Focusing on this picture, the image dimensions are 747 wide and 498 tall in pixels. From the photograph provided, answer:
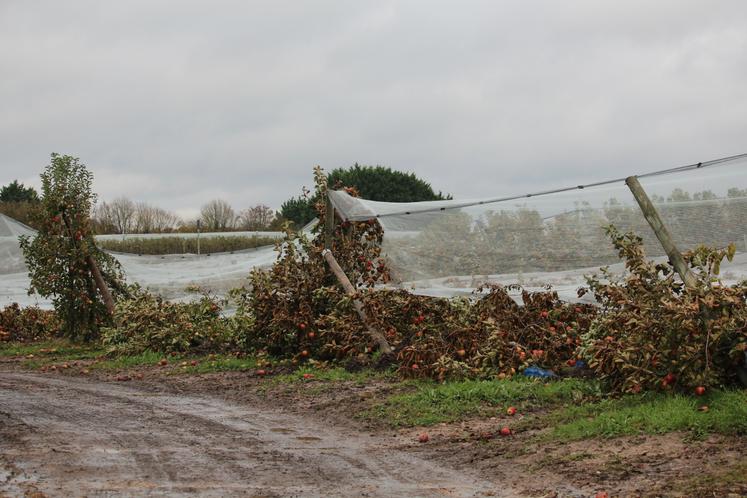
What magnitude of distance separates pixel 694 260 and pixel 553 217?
91.0 inches

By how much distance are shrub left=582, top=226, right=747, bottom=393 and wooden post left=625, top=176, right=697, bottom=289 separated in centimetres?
8

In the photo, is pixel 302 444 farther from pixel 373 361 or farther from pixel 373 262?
pixel 373 262

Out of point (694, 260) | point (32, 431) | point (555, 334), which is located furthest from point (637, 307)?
point (32, 431)

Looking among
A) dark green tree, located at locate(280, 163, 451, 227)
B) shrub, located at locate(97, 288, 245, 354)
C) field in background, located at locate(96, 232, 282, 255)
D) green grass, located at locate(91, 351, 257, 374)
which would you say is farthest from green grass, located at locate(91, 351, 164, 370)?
dark green tree, located at locate(280, 163, 451, 227)

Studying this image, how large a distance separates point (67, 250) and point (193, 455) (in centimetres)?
827

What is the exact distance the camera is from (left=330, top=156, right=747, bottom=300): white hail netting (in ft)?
24.4

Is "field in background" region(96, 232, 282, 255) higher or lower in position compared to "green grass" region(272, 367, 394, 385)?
higher

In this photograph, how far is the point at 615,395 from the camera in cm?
682

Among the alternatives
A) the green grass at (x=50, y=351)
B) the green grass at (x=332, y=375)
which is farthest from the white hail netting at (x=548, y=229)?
the green grass at (x=50, y=351)

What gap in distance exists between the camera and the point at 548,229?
8.92 metres

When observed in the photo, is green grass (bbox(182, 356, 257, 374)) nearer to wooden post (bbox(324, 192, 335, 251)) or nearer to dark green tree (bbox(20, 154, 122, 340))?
wooden post (bbox(324, 192, 335, 251))

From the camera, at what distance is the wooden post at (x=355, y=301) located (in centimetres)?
942

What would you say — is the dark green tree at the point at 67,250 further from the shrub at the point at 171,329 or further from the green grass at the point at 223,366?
the green grass at the point at 223,366

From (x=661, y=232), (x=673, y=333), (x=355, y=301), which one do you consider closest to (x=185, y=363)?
(x=355, y=301)
